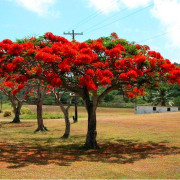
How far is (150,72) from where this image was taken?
14.8 metres

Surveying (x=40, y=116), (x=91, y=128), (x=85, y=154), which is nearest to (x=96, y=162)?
(x=85, y=154)

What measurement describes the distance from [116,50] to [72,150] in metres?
5.99

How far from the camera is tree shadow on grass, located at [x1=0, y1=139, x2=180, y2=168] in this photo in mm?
12148

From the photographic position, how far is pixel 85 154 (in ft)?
46.3

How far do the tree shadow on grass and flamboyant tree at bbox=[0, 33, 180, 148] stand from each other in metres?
1.45

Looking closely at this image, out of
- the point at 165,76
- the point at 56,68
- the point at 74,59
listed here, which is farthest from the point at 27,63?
the point at 165,76

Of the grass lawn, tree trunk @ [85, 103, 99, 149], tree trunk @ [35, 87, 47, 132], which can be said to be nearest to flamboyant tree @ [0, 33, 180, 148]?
tree trunk @ [85, 103, 99, 149]

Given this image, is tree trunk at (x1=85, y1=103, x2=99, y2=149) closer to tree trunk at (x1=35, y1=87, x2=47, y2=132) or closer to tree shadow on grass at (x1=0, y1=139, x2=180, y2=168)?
tree shadow on grass at (x1=0, y1=139, x2=180, y2=168)

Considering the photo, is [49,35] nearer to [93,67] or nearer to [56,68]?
[56,68]

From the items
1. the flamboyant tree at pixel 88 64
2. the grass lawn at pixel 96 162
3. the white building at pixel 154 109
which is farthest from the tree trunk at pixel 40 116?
the white building at pixel 154 109

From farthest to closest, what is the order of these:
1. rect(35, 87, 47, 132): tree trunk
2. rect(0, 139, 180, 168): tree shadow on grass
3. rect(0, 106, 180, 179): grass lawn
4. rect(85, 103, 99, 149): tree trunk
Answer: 1. rect(35, 87, 47, 132): tree trunk
2. rect(85, 103, 99, 149): tree trunk
3. rect(0, 139, 180, 168): tree shadow on grass
4. rect(0, 106, 180, 179): grass lawn

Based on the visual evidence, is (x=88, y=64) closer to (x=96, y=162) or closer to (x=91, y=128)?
(x=91, y=128)

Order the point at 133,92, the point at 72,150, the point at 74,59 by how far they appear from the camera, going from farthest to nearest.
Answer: the point at 133,92
the point at 72,150
the point at 74,59

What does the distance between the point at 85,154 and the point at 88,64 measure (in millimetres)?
4528
